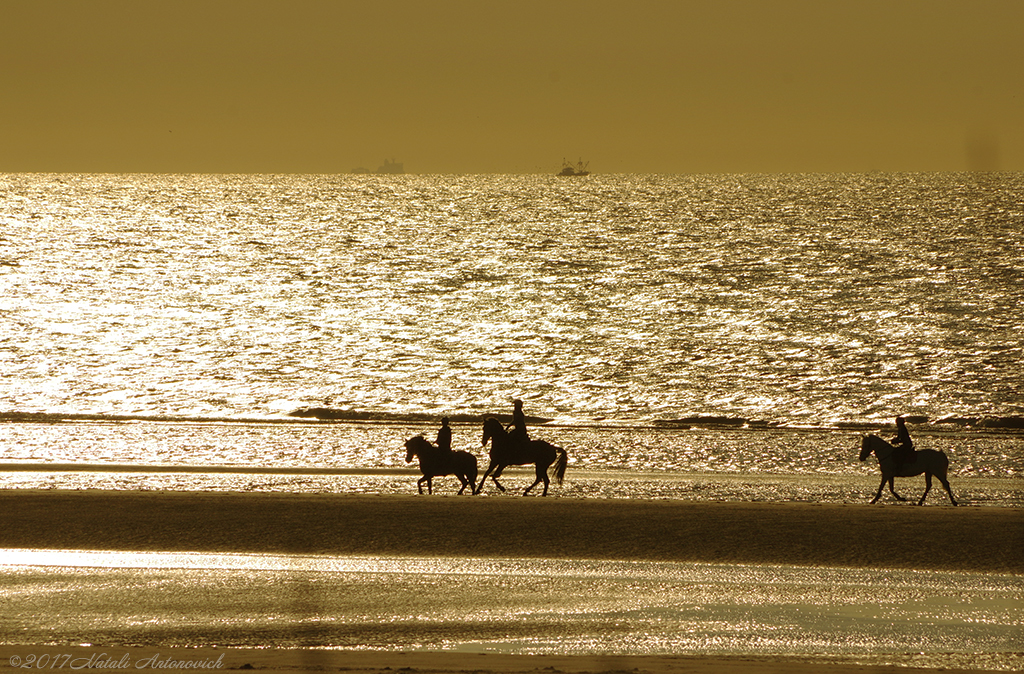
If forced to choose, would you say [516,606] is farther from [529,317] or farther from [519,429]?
[529,317]

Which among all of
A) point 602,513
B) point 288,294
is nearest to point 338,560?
point 602,513

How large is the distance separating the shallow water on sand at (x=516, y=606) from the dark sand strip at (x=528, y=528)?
0.77 meters

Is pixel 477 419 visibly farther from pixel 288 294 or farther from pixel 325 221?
pixel 325 221

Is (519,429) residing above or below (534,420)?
below

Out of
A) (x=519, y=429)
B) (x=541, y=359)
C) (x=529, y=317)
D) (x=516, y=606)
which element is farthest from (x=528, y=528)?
(x=529, y=317)

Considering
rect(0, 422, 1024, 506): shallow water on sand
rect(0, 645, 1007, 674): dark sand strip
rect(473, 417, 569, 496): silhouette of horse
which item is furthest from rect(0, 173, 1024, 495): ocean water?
rect(0, 645, 1007, 674): dark sand strip

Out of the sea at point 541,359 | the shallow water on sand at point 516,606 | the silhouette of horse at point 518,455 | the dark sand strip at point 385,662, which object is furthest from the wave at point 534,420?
the dark sand strip at point 385,662

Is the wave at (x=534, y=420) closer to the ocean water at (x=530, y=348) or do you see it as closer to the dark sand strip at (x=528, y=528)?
the ocean water at (x=530, y=348)

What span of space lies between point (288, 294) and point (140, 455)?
5505 centimetres

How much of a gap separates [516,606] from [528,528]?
4.72m

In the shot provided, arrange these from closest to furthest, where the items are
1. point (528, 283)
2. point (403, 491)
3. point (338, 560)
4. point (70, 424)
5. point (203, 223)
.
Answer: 1. point (338, 560)
2. point (403, 491)
3. point (70, 424)
4. point (528, 283)
5. point (203, 223)

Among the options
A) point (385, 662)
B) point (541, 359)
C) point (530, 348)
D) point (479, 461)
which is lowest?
point (385, 662)

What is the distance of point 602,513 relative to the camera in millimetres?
18578

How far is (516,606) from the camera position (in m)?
12.6
